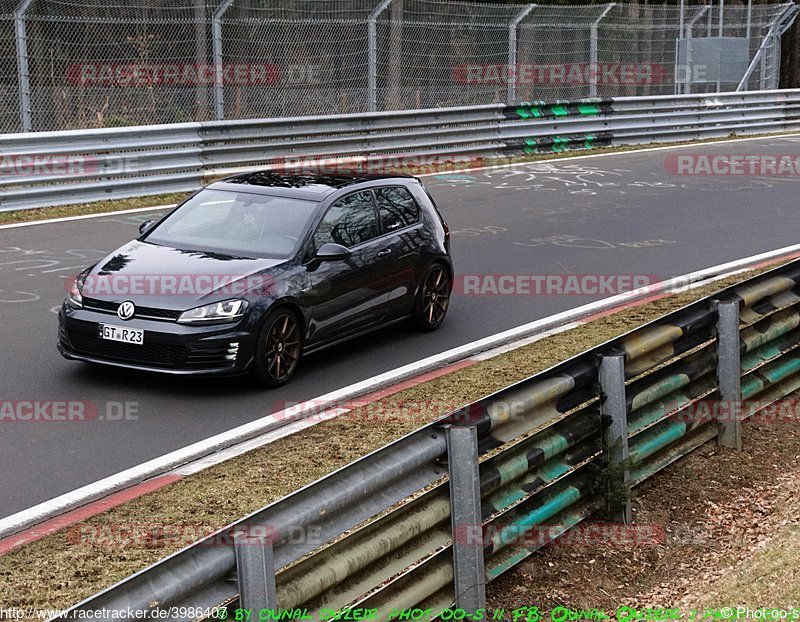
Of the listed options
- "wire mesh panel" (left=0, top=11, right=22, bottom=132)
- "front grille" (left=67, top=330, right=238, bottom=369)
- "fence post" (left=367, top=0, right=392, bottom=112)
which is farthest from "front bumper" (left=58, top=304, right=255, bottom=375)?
"fence post" (left=367, top=0, right=392, bottom=112)

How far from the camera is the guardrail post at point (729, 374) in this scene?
7.75 meters

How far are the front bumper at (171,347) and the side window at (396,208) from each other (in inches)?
88.4

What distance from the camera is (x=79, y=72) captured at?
68.8 ft

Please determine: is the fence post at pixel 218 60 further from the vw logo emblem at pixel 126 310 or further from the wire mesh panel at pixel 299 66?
the vw logo emblem at pixel 126 310

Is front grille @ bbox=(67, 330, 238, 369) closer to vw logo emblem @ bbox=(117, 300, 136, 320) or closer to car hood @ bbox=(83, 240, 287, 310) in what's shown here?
vw logo emblem @ bbox=(117, 300, 136, 320)

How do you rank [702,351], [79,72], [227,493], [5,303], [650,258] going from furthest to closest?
[79,72] → [650,258] → [5,303] → [702,351] → [227,493]

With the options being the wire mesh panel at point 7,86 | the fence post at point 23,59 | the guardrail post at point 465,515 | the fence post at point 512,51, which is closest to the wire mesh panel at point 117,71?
the wire mesh panel at point 7,86

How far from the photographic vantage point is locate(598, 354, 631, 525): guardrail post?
651 centimetres

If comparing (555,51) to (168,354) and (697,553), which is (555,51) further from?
(697,553)

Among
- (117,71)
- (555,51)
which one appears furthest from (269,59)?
(555,51)

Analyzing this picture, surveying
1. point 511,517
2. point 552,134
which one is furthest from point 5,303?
point 552,134

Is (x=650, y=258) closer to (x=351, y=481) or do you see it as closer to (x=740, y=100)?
(x=351, y=481)

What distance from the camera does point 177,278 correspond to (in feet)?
29.6

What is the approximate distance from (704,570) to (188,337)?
158 inches
